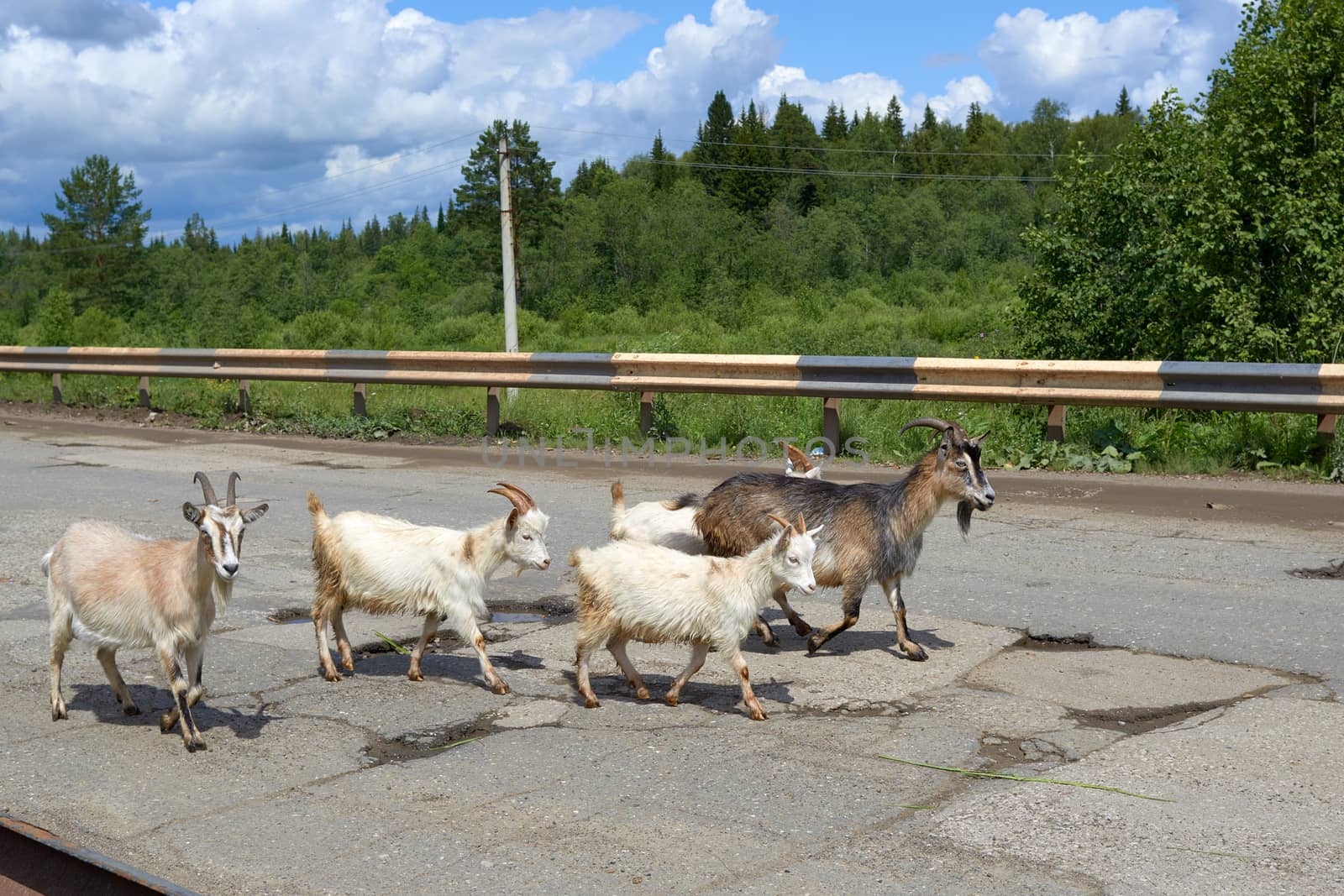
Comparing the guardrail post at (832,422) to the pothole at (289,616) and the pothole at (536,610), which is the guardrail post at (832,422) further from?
the pothole at (289,616)

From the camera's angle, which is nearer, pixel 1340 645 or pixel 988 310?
pixel 1340 645

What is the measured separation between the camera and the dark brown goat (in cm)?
743

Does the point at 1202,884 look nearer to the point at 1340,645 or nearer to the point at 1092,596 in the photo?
the point at 1340,645

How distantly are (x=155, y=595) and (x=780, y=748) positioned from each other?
2897mm

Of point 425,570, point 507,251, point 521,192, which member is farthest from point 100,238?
point 425,570

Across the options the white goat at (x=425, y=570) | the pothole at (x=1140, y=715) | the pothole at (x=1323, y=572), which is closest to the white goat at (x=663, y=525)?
the white goat at (x=425, y=570)

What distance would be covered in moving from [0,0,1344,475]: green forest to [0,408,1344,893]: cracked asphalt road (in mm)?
5524

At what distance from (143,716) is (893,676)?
3752 mm

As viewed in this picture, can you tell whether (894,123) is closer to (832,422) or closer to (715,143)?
(715,143)

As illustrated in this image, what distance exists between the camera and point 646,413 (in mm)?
15586

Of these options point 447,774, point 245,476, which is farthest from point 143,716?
point 245,476

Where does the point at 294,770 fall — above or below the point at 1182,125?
below

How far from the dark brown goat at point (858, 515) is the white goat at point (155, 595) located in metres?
2.85

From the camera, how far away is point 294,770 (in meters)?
5.48
